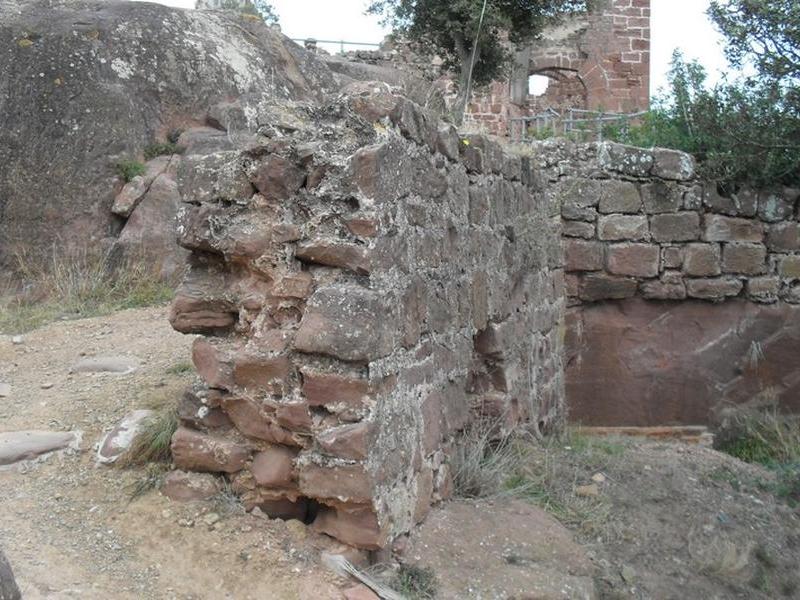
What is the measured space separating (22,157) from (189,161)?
4.04 metres

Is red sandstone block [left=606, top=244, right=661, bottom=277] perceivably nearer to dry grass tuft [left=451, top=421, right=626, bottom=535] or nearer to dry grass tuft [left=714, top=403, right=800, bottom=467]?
dry grass tuft [left=714, top=403, right=800, bottom=467]

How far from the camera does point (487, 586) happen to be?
124 inches

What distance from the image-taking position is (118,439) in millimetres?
3559

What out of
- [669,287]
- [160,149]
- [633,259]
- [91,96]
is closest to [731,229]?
[669,287]

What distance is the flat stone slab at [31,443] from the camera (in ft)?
Result: 11.4

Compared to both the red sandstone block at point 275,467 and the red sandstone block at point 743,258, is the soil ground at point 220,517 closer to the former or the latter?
the red sandstone block at point 275,467

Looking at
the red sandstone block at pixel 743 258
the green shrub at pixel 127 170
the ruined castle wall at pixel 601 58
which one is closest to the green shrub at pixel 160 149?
the green shrub at pixel 127 170

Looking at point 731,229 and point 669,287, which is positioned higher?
point 731,229

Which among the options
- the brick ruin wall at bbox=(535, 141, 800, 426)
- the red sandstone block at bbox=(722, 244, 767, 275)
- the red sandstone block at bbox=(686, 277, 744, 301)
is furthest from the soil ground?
the red sandstone block at bbox=(722, 244, 767, 275)

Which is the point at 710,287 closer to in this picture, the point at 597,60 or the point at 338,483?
the point at 338,483

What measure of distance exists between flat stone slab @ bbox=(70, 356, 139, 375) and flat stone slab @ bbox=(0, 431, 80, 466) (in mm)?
814

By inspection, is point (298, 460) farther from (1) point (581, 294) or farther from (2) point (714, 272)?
(2) point (714, 272)

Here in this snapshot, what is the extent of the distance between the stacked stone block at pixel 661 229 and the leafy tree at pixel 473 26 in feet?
10.9

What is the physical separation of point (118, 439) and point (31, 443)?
35 cm
